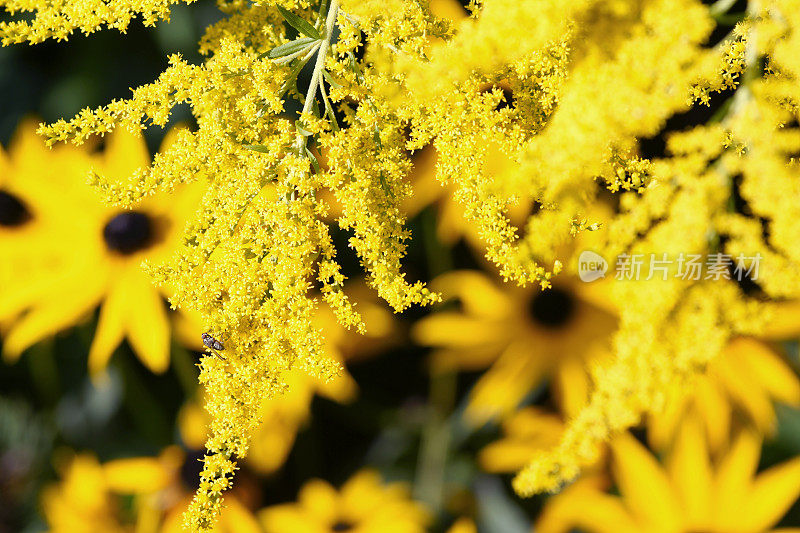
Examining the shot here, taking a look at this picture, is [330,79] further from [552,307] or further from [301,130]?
[552,307]

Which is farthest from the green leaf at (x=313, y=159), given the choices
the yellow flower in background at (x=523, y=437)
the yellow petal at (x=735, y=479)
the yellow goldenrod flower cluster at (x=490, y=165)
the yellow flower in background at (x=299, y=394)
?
the yellow petal at (x=735, y=479)

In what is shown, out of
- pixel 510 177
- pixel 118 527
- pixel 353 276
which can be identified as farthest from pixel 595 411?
pixel 118 527

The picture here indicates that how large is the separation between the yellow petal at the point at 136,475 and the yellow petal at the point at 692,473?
45cm

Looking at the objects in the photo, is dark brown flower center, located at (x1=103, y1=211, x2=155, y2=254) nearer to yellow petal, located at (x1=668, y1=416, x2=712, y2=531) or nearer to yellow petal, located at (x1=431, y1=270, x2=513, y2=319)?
yellow petal, located at (x1=431, y1=270, x2=513, y2=319)

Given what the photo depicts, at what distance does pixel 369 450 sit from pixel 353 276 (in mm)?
169

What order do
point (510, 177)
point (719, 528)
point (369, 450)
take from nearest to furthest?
1. point (510, 177)
2. point (719, 528)
3. point (369, 450)

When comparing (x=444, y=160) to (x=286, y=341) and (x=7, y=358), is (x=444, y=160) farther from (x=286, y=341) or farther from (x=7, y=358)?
(x=7, y=358)

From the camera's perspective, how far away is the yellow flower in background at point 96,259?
1.92 feet

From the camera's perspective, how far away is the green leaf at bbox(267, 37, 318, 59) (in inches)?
16.1

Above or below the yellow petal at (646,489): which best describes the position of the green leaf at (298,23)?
above

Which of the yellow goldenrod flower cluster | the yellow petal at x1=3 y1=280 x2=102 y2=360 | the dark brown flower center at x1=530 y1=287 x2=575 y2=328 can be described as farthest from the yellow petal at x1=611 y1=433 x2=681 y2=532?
the yellow petal at x1=3 y1=280 x2=102 y2=360

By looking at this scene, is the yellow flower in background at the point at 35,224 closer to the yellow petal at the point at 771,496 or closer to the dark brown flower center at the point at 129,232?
the dark brown flower center at the point at 129,232

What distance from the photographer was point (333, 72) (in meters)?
0.40

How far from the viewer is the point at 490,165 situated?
1.39 ft
